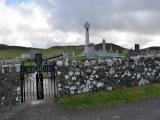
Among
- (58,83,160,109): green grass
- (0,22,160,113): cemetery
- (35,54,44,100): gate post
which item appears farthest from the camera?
(35,54,44,100): gate post

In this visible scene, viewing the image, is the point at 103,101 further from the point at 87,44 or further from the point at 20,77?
the point at 87,44

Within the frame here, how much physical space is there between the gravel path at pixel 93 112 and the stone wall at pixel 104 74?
4.41 feet

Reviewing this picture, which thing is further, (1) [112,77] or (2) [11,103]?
(1) [112,77]

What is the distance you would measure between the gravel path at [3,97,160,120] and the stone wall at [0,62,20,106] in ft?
3.07

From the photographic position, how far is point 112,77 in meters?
19.2

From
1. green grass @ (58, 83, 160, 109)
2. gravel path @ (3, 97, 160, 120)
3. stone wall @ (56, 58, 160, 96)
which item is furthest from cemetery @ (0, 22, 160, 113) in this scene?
gravel path @ (3, 97, 160, 120)

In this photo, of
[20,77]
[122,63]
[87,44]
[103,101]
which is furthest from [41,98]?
[87,44]

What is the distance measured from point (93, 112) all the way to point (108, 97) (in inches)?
66.3

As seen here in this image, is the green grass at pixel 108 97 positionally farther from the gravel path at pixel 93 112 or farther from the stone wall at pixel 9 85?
the stone wall at pixel 9 85

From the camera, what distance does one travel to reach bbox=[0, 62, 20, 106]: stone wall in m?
17.9

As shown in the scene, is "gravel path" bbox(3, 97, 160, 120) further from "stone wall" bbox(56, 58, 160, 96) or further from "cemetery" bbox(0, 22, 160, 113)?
"stone wall" bbox(56, 58, 160, 96)

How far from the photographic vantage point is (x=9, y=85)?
18031mm

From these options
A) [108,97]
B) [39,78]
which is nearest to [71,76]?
[39,78]

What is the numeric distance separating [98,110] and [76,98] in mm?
1306
